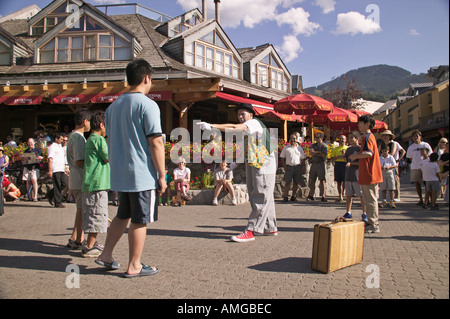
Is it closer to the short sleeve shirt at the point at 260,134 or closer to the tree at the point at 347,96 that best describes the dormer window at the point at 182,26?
the tree at the point at 347,96

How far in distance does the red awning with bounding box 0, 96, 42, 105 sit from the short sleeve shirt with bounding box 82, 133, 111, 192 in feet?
39.5

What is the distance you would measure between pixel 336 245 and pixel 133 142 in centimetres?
226

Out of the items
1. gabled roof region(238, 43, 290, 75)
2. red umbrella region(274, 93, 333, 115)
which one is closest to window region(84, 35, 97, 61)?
gabled roof region(238, 43, 290, 75)

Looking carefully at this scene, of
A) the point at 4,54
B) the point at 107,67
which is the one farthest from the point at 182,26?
the point at 4,54

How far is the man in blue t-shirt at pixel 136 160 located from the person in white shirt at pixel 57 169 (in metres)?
6.43

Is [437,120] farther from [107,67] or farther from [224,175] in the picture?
[107,67]

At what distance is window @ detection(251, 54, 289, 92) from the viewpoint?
23109 millimetres

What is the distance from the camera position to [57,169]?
9.21 m

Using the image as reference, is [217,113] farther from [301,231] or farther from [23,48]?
[301,231]

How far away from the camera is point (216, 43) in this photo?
20891 mm

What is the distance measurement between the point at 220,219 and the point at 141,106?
14.4 ft

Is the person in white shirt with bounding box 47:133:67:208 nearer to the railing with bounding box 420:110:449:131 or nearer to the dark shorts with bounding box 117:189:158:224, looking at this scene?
the dark shorts with bounding box 117:189:158:224

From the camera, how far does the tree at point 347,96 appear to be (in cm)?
3503
